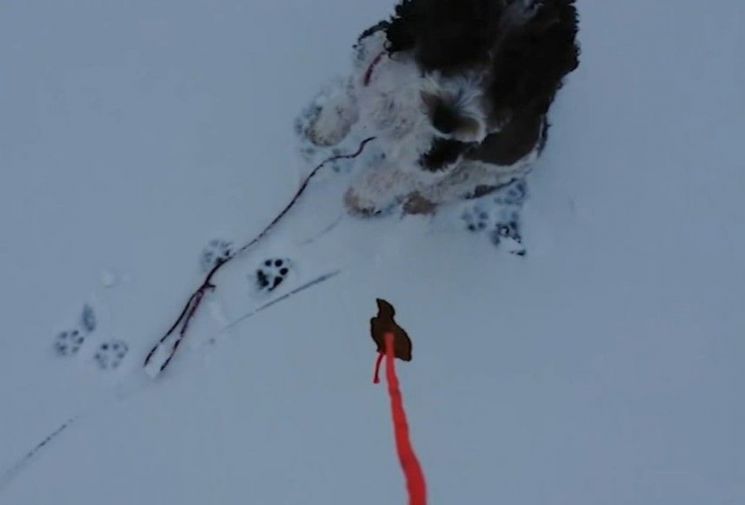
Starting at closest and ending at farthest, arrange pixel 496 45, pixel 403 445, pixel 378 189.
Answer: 1. pixel 496 45
2. pixel 403 445
3. pixel 378 189

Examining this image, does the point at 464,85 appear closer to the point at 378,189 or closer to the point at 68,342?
the point at 378,189

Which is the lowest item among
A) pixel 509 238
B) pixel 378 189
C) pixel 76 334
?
pixel 76 334

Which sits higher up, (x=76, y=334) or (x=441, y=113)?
(x=441, y=113)

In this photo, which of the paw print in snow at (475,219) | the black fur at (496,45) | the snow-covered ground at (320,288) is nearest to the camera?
the black fur at (496,45)

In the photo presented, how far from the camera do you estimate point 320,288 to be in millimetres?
2354

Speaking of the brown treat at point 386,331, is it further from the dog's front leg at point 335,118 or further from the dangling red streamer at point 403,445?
the dog's front leg at point 335,118

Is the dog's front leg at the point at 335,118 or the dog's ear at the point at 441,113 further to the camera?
the dog's front leg at the point at 335,118

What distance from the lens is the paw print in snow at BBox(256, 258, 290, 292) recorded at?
2354 mm

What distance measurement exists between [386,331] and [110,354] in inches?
29.1

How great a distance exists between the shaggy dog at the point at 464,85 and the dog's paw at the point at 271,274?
1.38 ft

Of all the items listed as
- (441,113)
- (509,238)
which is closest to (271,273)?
(509,238)

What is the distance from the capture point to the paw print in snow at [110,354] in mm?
2295

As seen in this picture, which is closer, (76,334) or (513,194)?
(76,334)

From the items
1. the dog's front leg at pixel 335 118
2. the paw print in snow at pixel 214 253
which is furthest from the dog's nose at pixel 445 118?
the paw print in snow at pixel 214 253
